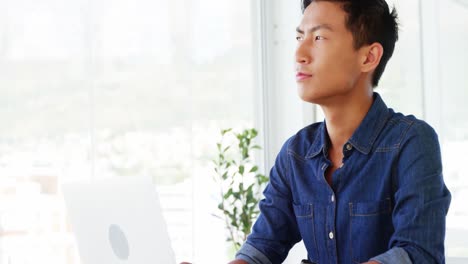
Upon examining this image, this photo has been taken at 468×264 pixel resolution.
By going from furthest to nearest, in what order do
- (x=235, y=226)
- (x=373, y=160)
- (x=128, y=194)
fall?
(x=235, y=226)
(x=373, y=160)
(x=128, y=194)

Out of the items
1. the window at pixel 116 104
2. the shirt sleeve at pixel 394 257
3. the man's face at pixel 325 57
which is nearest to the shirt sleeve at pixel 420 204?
the shirt sleeve at pixel 394 257

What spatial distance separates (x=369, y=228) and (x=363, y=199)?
0.23 ft

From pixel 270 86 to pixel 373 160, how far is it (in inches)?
83.3

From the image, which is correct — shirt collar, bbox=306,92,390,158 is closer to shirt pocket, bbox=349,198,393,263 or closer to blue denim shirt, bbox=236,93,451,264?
blue denim shirt, bbox=236,93,451,264

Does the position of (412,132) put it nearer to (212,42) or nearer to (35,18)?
(35,18)

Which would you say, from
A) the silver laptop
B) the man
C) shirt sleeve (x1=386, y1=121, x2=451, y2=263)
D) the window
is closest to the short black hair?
the man

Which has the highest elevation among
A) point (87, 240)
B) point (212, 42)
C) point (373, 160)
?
point (212, 42)

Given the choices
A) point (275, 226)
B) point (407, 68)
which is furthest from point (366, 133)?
point (407, 68)

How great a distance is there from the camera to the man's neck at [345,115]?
172cm

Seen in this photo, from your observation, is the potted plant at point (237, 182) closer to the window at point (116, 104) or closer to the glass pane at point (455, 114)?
the window at point (116, 104)

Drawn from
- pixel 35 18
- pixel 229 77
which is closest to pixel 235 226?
pixel 229 77

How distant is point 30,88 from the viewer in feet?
8.58

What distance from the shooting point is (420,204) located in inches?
57.3

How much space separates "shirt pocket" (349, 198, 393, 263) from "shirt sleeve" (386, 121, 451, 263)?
7 centimetres
